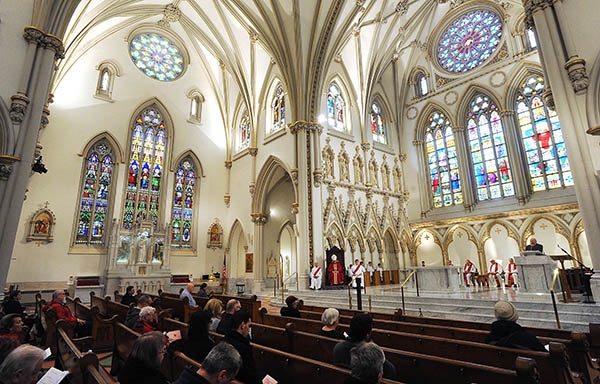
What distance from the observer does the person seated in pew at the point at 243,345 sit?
265cm

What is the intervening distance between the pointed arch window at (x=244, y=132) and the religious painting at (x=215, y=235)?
476cm

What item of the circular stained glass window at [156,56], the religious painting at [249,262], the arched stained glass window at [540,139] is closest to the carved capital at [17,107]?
the religious painting at [249,262]

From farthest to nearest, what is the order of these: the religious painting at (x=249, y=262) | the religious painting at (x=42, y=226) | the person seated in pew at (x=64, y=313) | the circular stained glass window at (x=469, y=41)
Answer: the circular stained glass window at (x=469, y=41)
the religious painting at (x=249, y=262)
the religious painting at (x=42, y=226)
the person seated in pew at (x=64, y=313)

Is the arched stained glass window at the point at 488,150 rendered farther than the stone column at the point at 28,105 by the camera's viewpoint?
Yes

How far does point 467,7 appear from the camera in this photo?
1773 centimetres

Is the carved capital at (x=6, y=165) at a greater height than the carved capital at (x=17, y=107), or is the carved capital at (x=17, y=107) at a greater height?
the carved capital at (x=17, y=107)

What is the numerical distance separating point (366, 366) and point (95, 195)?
16.9 m

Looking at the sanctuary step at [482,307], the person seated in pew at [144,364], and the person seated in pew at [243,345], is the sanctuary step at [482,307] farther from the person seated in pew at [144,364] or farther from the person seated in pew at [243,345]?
the person seated in pew at [144,364]

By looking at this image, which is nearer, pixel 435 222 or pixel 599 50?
pixel 599 50

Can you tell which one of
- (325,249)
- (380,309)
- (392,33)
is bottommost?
(380,309)

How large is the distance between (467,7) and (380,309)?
17.6 m

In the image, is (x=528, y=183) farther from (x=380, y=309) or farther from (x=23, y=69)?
(x=23, y=69)

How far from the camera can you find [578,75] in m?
6.76

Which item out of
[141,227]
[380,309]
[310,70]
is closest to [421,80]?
[310,70]
